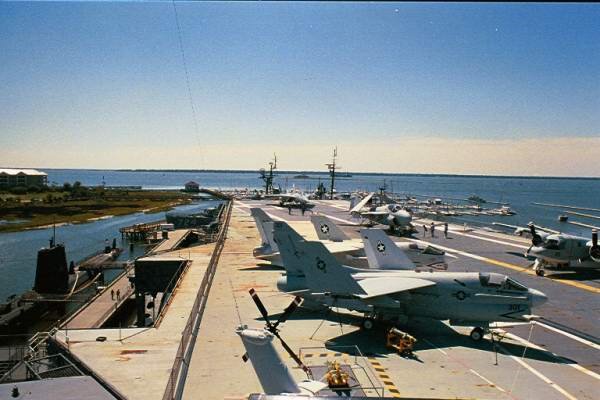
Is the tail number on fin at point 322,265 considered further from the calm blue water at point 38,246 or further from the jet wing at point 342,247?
the calm blue water at point 38,246

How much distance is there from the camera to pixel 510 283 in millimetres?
21922

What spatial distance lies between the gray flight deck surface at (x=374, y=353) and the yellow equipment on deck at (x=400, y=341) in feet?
1.38

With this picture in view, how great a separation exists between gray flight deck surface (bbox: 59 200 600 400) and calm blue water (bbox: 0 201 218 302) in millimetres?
34667

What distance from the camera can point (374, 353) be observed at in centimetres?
2016

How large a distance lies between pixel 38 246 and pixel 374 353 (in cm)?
7242

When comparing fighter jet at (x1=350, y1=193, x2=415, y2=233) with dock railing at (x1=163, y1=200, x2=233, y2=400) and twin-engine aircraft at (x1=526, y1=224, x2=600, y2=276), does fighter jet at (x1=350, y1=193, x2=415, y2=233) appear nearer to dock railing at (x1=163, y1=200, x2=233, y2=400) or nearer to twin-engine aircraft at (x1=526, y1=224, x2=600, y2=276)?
twin-engine aircraft at (x1=526, y1=224, x2=600, y2=276)

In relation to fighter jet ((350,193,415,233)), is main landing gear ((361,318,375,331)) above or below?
below

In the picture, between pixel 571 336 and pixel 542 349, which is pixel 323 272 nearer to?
pixel 542 349

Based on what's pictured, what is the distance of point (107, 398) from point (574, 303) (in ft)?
91.2

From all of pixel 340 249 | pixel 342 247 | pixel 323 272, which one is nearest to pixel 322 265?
pixel 323 272

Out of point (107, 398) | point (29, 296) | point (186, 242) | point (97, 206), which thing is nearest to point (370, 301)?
point (107, 398)

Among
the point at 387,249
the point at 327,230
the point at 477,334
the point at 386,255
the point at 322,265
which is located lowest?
the point at 477,334

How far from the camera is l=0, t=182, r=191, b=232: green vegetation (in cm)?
9552

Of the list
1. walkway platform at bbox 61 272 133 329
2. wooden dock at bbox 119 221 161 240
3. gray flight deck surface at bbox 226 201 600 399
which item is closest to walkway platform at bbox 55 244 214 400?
walkway platform at bbox 61 272 133 329
